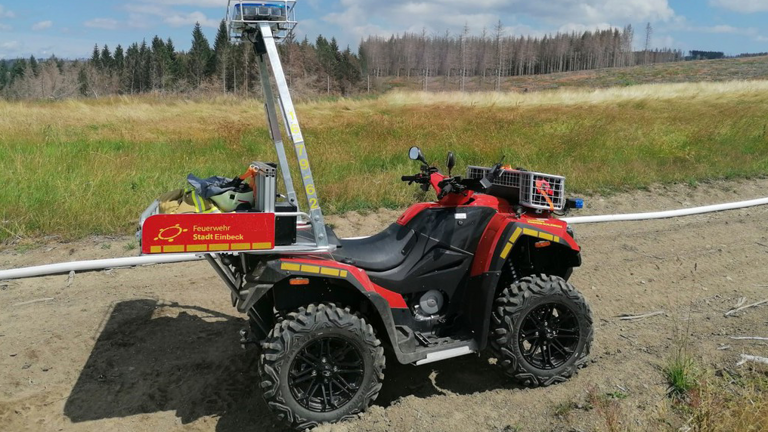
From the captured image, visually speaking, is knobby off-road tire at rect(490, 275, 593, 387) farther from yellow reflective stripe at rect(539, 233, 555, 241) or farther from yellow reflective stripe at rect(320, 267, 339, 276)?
yellow reflective stripe at rect(320, 267, 339, 276)

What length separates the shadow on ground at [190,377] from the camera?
156 inches

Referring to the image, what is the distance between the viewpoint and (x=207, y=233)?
3.24 m

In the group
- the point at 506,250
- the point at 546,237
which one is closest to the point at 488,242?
the point at 506,250

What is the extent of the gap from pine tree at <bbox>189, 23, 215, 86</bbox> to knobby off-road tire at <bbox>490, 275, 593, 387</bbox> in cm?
5174

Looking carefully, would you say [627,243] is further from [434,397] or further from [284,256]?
[284,256]

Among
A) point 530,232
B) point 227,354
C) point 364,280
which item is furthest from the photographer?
point 227,354

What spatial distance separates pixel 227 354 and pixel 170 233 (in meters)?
1.81

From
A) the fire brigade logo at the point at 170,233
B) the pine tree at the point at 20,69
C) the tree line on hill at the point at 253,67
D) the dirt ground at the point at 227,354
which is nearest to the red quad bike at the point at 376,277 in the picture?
the fire brigade logo at the point at 170,233

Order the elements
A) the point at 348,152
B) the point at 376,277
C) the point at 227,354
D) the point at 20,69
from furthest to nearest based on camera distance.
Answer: the point at 20,69
the point at 348,152
the point at 227,354
the point at 376,277

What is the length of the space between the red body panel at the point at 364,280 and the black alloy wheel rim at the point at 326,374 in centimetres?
40

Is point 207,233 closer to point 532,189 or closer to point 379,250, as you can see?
point 379,250

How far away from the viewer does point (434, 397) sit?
13.5 feet

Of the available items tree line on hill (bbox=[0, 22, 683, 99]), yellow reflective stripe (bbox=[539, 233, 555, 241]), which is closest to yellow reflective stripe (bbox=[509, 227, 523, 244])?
yellow reflective stripe (bbox=[539, 233, 555, 241])

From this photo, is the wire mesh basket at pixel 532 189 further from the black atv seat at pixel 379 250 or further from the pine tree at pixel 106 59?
the pine tree at pixel 106 59
